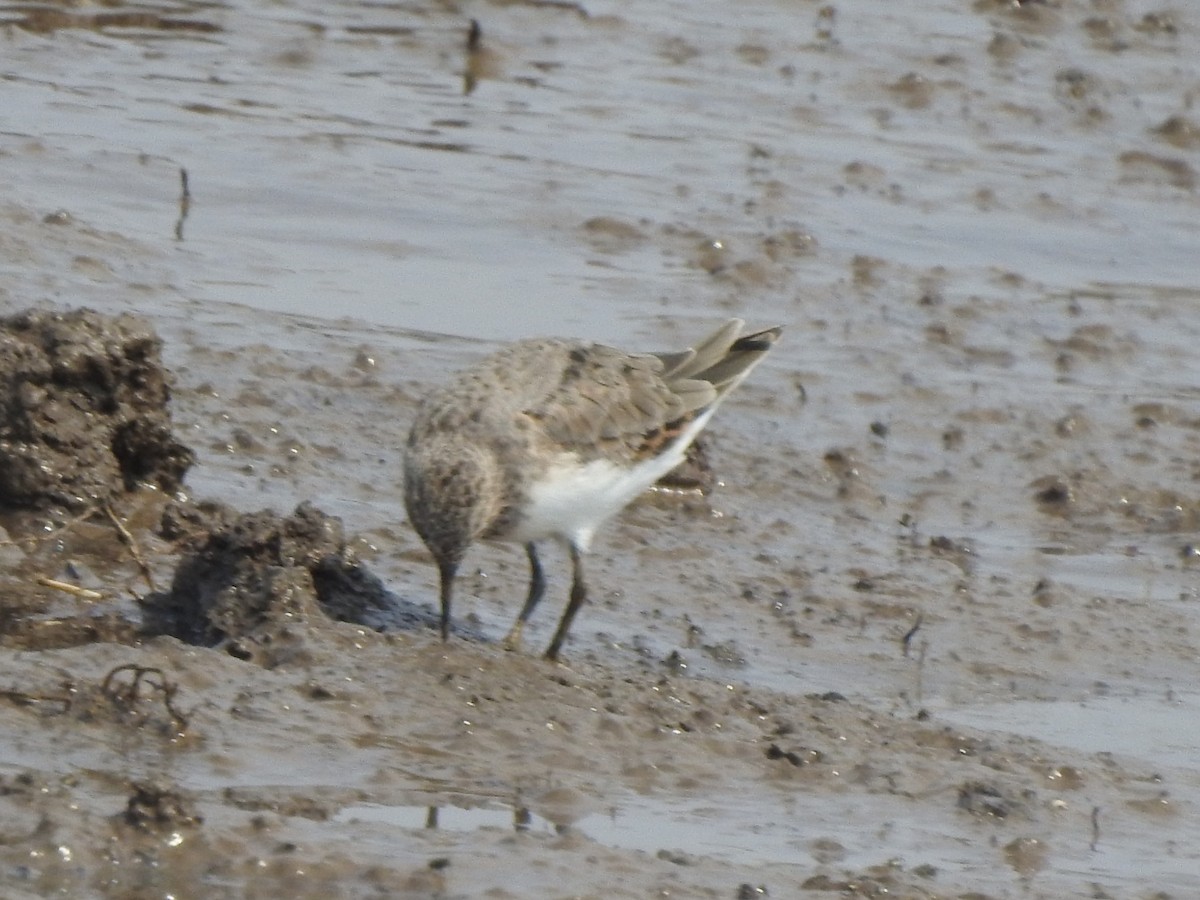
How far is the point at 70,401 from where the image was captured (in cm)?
774

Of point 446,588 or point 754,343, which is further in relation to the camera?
point 754,343

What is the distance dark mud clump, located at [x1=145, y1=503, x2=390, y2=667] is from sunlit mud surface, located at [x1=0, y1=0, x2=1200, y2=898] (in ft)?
0.11

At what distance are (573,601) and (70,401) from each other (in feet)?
6.34

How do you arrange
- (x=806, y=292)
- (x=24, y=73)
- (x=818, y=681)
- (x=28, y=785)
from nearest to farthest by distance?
(x=28, y=785) → (x=818, y=681) → (x=806, y=292) → (x=24, y=73)

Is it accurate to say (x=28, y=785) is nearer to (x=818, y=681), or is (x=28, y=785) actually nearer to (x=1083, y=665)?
(x=818, y=681)

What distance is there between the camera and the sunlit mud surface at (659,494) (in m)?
5.93

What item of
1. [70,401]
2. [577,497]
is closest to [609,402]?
[577,497]

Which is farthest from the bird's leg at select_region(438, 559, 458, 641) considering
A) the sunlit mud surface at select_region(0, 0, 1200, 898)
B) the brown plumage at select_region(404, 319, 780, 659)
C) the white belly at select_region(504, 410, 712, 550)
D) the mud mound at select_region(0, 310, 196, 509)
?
Answer: the mud mound at select_region(0, 310, 196, 509)

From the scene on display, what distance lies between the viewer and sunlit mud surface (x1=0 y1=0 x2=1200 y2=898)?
5934mm

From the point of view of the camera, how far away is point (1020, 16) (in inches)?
623

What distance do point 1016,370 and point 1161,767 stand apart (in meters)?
4.00

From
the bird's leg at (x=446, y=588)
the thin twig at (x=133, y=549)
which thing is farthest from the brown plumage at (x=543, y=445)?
the thin twig at (x=133, y=549)

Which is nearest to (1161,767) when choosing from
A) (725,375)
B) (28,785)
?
(725,375)

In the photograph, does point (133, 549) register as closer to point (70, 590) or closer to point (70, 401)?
point (70, 590)
